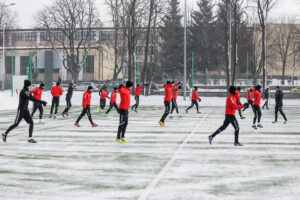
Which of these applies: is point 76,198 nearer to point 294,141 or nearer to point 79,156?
point 79,156

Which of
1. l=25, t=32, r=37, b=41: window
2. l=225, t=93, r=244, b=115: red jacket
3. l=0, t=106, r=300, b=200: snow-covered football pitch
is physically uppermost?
l=25, t=32, r=37, b=41: window

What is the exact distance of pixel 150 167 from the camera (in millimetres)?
8523

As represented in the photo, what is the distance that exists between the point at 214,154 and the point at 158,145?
2.10m

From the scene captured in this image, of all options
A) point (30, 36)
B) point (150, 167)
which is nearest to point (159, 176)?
point (150, 167)

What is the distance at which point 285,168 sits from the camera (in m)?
8.42

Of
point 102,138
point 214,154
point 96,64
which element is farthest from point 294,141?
point 96,64

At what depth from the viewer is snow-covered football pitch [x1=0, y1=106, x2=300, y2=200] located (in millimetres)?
6500

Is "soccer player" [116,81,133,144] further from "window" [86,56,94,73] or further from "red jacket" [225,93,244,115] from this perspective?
"window" [86,56,94,73]

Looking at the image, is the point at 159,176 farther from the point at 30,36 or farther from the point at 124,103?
the point at 30,36

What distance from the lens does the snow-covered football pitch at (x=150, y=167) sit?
6.50 m

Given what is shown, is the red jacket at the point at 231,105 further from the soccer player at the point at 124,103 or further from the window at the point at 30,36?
the window at the point at 30,36

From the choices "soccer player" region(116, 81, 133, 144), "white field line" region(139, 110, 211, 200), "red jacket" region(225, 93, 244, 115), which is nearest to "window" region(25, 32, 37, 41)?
"soccer player" region(116, 81, 133, 144)

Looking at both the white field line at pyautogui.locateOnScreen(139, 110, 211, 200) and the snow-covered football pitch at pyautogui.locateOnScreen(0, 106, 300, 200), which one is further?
the snow-covered football pitch at pyautogui.locateOnScreen(0, 106, 300, 200)

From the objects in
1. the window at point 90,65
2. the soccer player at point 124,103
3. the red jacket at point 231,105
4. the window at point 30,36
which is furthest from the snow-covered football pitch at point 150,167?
the window at point 30,36
